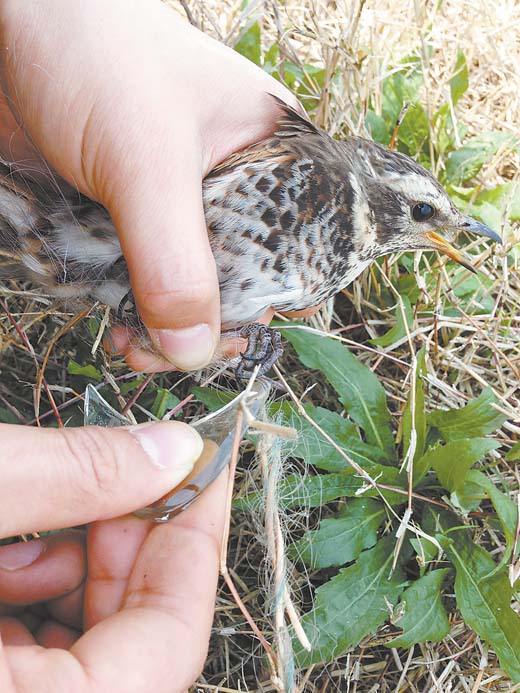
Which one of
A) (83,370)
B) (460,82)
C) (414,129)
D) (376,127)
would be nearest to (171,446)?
(83,370)

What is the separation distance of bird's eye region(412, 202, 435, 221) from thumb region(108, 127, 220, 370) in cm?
87

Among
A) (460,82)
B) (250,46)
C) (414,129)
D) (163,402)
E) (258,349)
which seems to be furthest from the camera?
(460,82)

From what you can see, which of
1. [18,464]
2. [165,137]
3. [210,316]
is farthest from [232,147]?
[18,464]

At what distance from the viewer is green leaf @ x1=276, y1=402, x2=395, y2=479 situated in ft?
7.45

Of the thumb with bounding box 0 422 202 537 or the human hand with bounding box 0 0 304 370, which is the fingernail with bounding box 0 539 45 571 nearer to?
the thumb with bounding box 0 422 202 537

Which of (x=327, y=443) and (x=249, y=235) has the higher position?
(x=249, y=235)

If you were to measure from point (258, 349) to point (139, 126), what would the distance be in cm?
70

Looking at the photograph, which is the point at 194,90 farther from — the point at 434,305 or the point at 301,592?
the point at 301,592

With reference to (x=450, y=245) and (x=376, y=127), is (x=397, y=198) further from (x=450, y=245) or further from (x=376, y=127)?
(x=376, y=127)

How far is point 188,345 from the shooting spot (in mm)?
1915

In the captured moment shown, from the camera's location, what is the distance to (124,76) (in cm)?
182

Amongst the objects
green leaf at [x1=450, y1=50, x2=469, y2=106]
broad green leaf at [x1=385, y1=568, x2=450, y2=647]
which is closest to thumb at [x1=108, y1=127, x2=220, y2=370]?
broad green leaf at [x1=385, y1=568, x2=450, y2=647]

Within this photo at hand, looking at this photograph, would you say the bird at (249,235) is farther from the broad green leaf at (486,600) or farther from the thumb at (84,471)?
the broad green leaf at (486,600)

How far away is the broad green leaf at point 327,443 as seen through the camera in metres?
2.27
